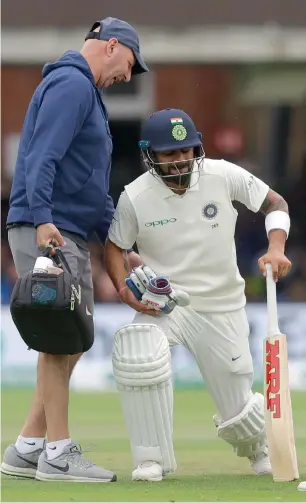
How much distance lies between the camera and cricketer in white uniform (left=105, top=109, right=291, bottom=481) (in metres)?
5.82

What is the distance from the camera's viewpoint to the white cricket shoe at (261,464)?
614cm

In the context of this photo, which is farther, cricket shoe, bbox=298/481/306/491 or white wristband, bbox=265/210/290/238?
white wristband, bbox=265/210/290/238

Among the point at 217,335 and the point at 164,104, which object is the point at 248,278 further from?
the point at 217,335

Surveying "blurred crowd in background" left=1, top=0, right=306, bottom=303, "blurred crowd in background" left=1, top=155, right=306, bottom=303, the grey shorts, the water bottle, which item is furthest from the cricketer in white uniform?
"blurred crowd in background" left=1, top=0, right=306, bottom=303

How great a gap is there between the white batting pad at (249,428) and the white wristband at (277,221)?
76cm

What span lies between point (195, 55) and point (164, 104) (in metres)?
1.98

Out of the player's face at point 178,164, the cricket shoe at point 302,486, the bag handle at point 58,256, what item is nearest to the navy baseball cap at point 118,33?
the player's face at point 178,164

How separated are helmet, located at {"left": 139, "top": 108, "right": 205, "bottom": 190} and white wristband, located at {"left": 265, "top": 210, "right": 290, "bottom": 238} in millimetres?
402

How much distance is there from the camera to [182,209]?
5.95 meters

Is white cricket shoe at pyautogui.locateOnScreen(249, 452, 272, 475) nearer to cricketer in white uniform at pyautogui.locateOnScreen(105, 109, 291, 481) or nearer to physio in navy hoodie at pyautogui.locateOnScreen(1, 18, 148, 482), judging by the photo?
cricketer in white uniform at pyautogui.locateOnScreen(105, 109, 291, 481)

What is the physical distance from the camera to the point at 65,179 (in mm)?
5859

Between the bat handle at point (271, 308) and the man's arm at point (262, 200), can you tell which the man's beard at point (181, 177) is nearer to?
the man's arm at point (262, 200)

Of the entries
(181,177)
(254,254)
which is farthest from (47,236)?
(254,254)

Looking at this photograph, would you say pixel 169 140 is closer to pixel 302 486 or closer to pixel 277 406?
pixel 277 406
